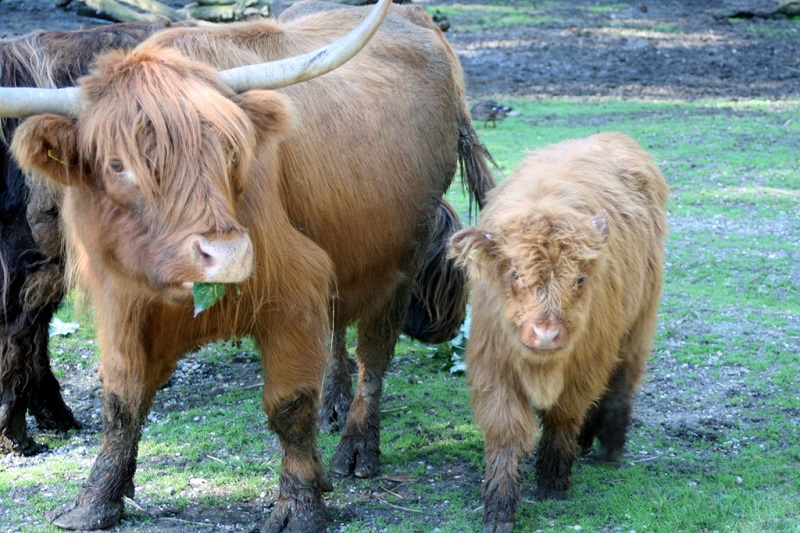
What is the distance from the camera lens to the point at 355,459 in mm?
5223

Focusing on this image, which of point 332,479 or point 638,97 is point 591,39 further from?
point 332,479

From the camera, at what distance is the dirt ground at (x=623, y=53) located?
15.6m

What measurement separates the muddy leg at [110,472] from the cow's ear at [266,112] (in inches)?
53.7

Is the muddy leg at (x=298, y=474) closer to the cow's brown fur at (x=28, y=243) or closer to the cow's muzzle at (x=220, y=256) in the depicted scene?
the cow's muzzle at (x=220, y=256)

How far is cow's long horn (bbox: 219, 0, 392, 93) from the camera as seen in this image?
379 centimetres

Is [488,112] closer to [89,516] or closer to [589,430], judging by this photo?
[589,430]

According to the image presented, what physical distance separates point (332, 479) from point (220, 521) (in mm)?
799

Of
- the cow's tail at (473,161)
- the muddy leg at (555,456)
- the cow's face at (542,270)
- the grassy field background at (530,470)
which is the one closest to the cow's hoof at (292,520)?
the grassy field background at (530,470)

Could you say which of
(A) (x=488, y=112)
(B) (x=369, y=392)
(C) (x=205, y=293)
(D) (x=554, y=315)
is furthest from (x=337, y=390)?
(A) (x=488, y=112)

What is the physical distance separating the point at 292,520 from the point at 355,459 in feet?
2.85

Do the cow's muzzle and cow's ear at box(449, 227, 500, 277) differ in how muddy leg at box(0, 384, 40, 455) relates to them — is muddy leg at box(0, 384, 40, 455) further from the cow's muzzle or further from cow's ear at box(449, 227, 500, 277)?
cow's ear at box(449, 227, 500, 277)

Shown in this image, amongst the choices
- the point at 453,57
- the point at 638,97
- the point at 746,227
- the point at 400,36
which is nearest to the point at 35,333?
the point at 400,36

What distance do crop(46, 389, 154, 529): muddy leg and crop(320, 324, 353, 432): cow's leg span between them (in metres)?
1.60

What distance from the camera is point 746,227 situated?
941cm
